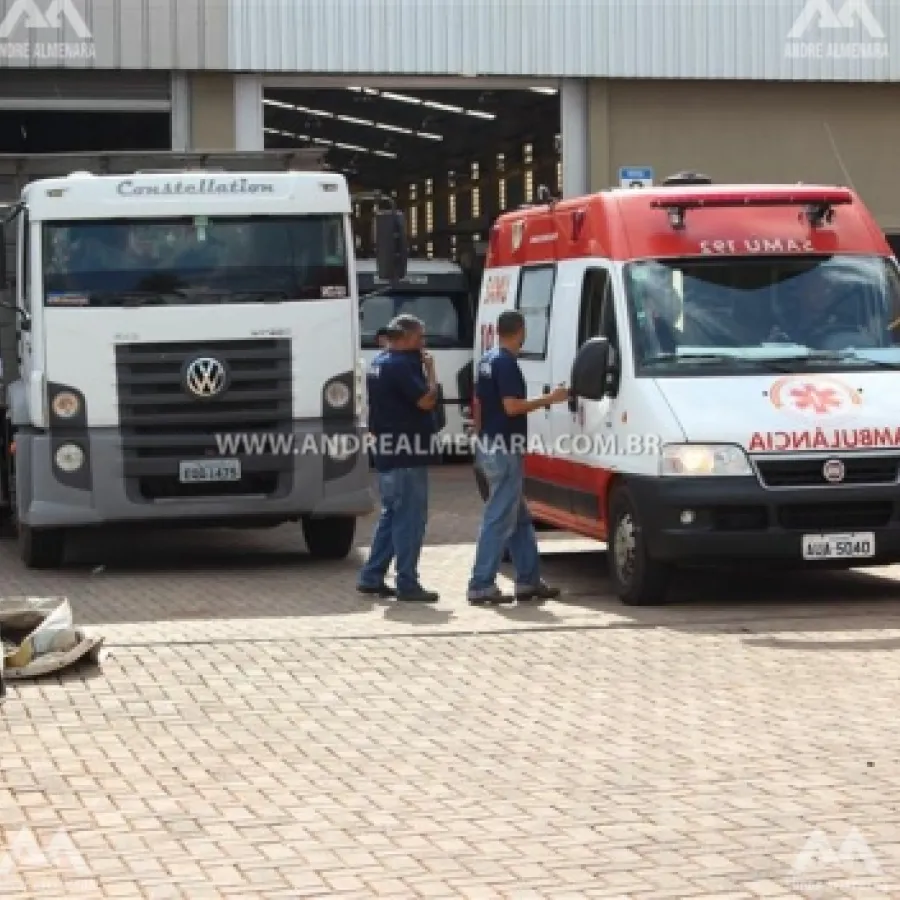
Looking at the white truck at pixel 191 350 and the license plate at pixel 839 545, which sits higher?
the white truck at pixel 191 350

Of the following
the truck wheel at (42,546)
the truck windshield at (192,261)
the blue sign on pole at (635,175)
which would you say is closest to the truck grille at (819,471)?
the truck windshield at (192,261)

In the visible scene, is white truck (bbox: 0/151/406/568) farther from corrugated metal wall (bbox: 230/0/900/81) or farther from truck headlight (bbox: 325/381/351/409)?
corrugated metal wall (bbox: 230/0/900/81)

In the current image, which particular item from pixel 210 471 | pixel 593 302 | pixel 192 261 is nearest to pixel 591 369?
pixel 593 302

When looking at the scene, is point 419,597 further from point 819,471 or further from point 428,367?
point 819,471

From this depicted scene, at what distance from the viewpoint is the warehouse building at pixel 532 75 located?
27391 millimetres

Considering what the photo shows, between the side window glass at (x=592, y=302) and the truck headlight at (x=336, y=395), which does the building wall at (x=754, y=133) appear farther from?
the side window glass at (x=592, y=302)

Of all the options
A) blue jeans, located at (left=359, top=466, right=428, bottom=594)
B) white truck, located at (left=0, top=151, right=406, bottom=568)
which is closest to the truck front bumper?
white truck, located at (left=0, top=151, right=406, bottom=568)

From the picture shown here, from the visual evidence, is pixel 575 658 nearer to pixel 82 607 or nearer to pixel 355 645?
pixel 355 645

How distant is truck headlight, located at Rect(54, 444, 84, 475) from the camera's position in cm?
1569

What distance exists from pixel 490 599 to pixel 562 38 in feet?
52.5

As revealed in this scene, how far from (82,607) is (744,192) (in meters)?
4.90

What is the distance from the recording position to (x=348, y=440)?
16031 mm

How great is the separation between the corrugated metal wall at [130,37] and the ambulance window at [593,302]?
45.8 feet

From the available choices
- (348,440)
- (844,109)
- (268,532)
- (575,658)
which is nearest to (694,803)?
(575,658)
